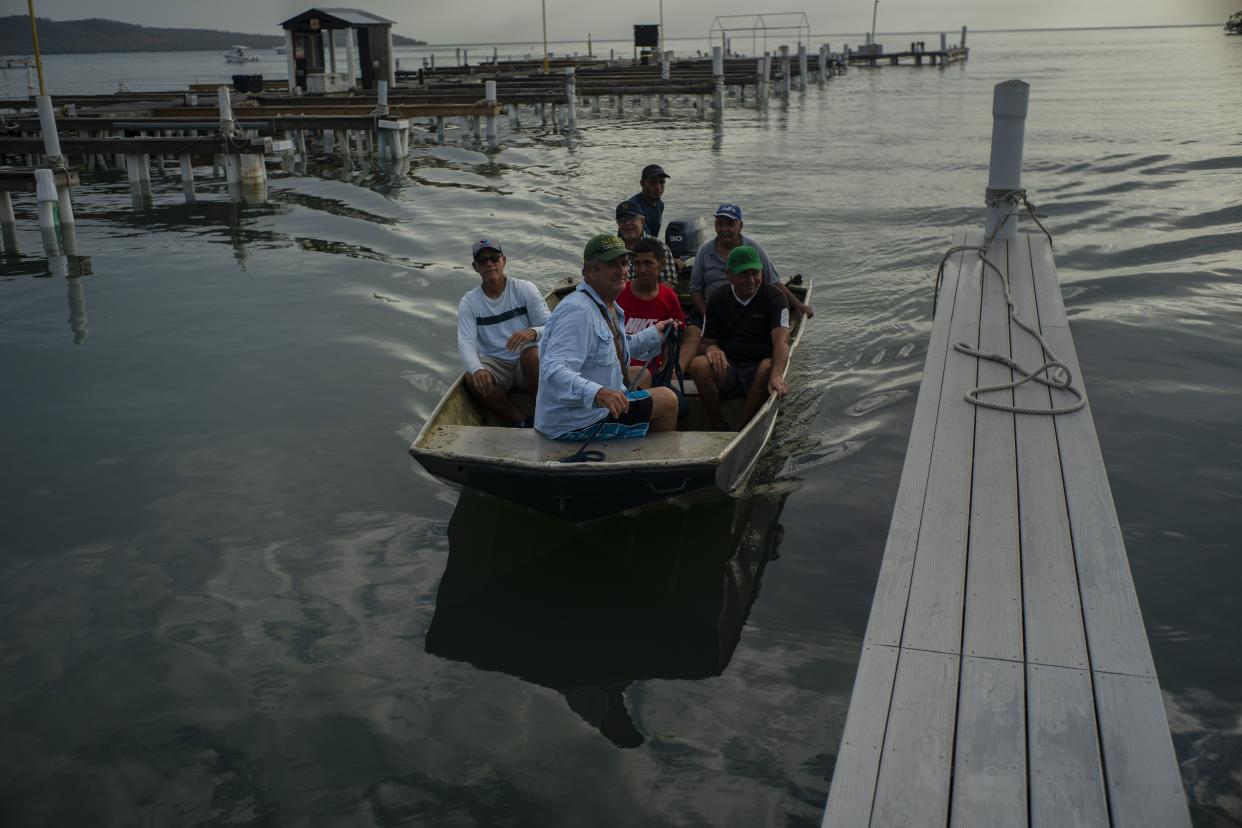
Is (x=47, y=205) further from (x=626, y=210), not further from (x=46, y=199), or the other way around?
(x=626, y=210)

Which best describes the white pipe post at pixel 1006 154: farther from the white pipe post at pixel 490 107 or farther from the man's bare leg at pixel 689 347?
the white pipe post at pixel 490 107

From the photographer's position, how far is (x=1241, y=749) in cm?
463

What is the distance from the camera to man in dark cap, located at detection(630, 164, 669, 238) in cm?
1074

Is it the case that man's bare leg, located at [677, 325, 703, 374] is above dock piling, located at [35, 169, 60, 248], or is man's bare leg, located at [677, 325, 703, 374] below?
below

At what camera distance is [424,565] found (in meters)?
6.60

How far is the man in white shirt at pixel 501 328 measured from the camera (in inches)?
302

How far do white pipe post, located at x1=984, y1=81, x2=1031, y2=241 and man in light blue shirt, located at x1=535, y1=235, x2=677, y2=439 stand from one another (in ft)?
18.5

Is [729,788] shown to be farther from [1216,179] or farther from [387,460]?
[1216,179]

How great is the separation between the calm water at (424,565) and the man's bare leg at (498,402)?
26.2 inches

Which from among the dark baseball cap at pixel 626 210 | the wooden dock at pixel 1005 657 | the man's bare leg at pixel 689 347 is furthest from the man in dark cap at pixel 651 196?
the wooden dock at pixel 1005 657

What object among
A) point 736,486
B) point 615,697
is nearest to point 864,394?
point 736,486

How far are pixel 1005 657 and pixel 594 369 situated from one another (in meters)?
2.92

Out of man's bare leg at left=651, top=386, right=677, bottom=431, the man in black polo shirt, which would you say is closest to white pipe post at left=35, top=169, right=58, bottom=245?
the man in black polo shirt

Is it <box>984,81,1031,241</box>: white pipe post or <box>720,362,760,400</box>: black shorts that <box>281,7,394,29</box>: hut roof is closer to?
<box>984,81,1031,241</box>: white pipe post
